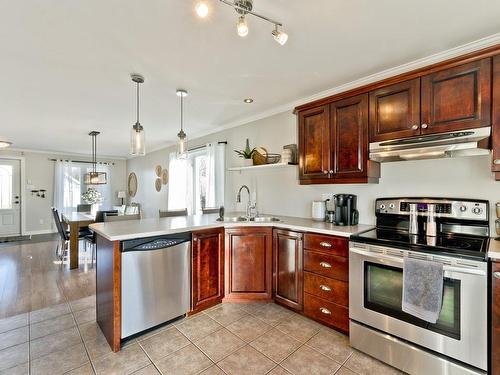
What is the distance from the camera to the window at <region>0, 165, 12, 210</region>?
6.33 meters

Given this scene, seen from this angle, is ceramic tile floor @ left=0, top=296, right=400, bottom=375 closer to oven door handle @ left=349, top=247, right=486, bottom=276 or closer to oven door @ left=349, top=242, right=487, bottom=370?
oven door @ left=349, top=242, right=487, bottom=370

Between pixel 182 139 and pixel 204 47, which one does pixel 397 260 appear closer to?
pixel 204 47

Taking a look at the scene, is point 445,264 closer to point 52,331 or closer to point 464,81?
point 464,81

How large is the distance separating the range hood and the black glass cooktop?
656 millimetres

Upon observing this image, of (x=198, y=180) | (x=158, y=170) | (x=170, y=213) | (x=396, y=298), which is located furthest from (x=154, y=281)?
(x=158, y=170)

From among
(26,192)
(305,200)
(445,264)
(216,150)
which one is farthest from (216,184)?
(26,192)

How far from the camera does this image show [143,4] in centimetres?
150

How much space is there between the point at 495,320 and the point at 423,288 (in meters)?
0.36

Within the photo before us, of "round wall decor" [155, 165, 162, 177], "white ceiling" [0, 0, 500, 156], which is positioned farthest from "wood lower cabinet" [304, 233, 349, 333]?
"round wall decor" [155, 165, 162, 177]

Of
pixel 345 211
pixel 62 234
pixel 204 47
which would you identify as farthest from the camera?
pixel 62 234

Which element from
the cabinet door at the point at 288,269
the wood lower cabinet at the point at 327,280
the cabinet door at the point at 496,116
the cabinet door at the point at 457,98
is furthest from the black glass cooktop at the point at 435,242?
the cabinet door at the point at 457,98

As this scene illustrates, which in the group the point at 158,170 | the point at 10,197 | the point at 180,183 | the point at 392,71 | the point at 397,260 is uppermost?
the point at 392,71

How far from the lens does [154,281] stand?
2.14m

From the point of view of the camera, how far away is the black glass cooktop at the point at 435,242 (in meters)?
1.54
